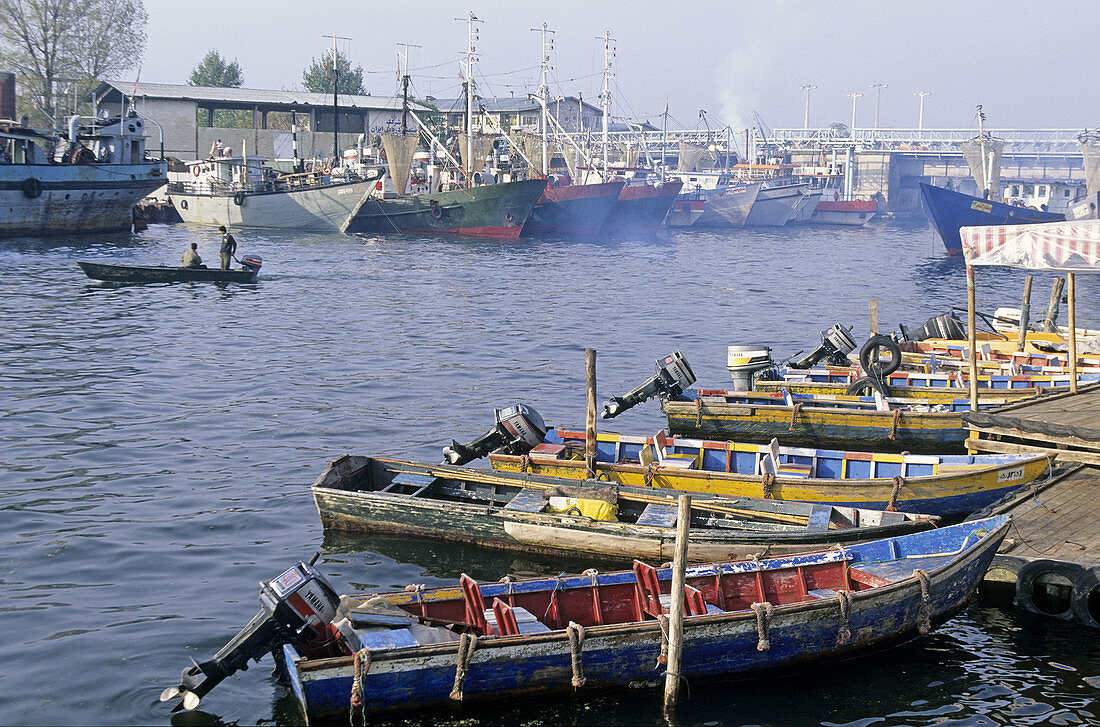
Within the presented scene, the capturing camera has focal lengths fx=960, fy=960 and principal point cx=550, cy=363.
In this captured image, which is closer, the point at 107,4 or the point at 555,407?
the point at 555,407

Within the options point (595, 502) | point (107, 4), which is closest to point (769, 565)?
point (595, 502)

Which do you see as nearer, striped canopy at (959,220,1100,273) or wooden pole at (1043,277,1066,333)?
striped canopy at (959,220,1100,273)

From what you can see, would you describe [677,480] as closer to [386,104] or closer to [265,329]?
[265,329]

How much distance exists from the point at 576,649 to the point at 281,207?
56.9 meters

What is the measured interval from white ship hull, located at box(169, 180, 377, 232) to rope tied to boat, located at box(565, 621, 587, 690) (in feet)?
176

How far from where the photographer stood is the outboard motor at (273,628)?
831 centimetres

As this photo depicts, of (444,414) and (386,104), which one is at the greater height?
(386,104)

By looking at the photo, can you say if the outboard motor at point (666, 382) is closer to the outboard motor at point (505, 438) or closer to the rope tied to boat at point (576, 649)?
the outboard motor at point (505, 438)

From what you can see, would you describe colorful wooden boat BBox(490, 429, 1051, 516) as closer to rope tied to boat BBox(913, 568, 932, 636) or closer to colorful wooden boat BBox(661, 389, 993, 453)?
colorful wooden boat BBox(661, 389, 993, 453)

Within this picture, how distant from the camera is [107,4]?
216 feet

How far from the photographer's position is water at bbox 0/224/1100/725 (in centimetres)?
923

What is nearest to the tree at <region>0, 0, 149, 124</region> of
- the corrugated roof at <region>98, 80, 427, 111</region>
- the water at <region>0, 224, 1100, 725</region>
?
the corrugated roof at <region>98, 80, 427, 111</region>

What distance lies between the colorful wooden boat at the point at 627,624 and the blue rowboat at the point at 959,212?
164ft

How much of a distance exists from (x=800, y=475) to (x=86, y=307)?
25.3 meters
